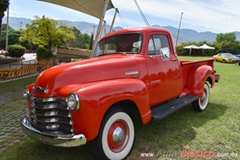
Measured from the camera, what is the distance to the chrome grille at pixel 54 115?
2654 mm

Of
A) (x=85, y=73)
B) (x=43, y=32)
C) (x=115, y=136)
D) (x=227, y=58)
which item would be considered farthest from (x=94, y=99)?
(x=227, y=58)

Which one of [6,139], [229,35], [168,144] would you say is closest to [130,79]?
[168,144]

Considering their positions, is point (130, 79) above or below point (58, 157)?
above

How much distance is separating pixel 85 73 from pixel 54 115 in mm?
724

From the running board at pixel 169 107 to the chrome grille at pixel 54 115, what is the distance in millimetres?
1486

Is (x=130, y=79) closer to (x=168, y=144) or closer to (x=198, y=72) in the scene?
(x=168, y=144)

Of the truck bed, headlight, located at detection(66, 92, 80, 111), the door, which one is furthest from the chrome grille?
the truck bed

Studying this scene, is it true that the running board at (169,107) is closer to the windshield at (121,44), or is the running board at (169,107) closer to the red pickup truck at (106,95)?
the red pickup truck at (106,95)

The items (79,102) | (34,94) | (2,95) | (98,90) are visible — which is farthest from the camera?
(2,95)

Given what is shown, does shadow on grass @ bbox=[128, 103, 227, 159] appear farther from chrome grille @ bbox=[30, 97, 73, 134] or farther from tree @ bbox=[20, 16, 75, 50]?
tree @ bbox=[20, 16, 75, 50]

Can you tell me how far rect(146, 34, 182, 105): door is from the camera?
150 inches

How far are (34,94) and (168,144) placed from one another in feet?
7.39

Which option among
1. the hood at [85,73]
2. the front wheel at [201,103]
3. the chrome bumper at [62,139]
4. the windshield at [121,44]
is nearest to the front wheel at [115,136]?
the chrome bumper at [62,139]

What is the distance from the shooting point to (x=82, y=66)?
10.1 feet
